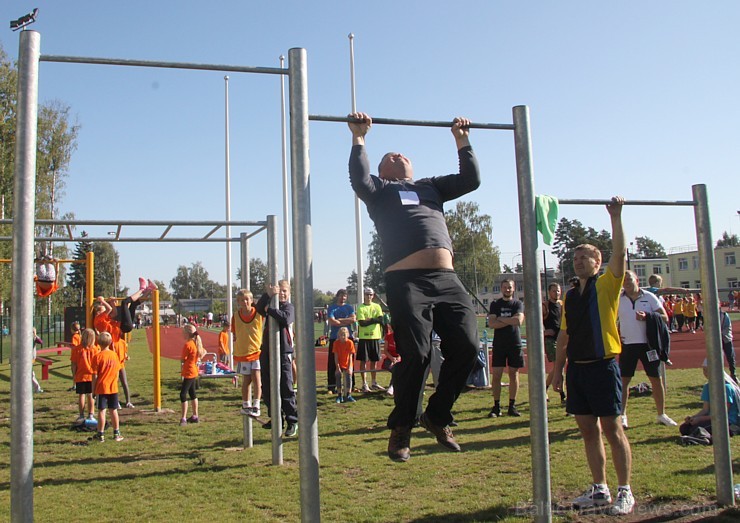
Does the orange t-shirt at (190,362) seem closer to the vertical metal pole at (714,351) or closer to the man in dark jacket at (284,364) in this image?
the man in dark jacket at (284,364)

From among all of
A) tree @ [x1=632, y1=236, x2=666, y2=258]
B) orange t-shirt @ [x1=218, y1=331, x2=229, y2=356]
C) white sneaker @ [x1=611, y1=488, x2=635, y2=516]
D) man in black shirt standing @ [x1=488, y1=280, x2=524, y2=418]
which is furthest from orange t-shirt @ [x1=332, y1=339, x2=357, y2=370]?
tree @ [x1=632, y1=236, x2=666, y2=258]

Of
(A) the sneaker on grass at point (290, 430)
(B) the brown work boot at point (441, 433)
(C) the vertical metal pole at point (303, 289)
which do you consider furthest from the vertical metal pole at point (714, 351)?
(A) the sneaker on grass at point (290, 430)

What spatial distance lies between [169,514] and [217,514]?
378mm

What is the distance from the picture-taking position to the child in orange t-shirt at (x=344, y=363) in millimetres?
10523

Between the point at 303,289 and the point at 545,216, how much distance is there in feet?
5.52

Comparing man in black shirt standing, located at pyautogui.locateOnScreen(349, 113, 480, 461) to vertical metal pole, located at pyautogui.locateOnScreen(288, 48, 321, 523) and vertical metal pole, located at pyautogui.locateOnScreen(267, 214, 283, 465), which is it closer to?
vertical metal pole, located at pyautogui.locateOnScreen(288, 48, 321, 523)

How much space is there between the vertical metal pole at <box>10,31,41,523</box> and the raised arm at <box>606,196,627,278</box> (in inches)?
144

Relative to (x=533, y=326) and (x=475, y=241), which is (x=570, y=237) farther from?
(x=533, y=326)

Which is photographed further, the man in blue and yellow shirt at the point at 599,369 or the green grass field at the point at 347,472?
the green grass field at the point at 347,472

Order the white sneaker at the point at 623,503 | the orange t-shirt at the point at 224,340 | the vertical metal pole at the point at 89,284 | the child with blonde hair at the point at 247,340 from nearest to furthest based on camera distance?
the white sneaker at the point at 623,503 → the child with blonde hair at the point at 247,340 → the vertical metal pole at the point at 89,284 → the orange t-shirt at the point at 224,340

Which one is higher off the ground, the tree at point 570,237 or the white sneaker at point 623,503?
the tree at point 570,237

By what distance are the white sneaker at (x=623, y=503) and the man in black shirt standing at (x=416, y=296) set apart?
161cm

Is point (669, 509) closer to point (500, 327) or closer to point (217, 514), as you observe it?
point (217, 514)

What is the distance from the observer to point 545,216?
3.96m
